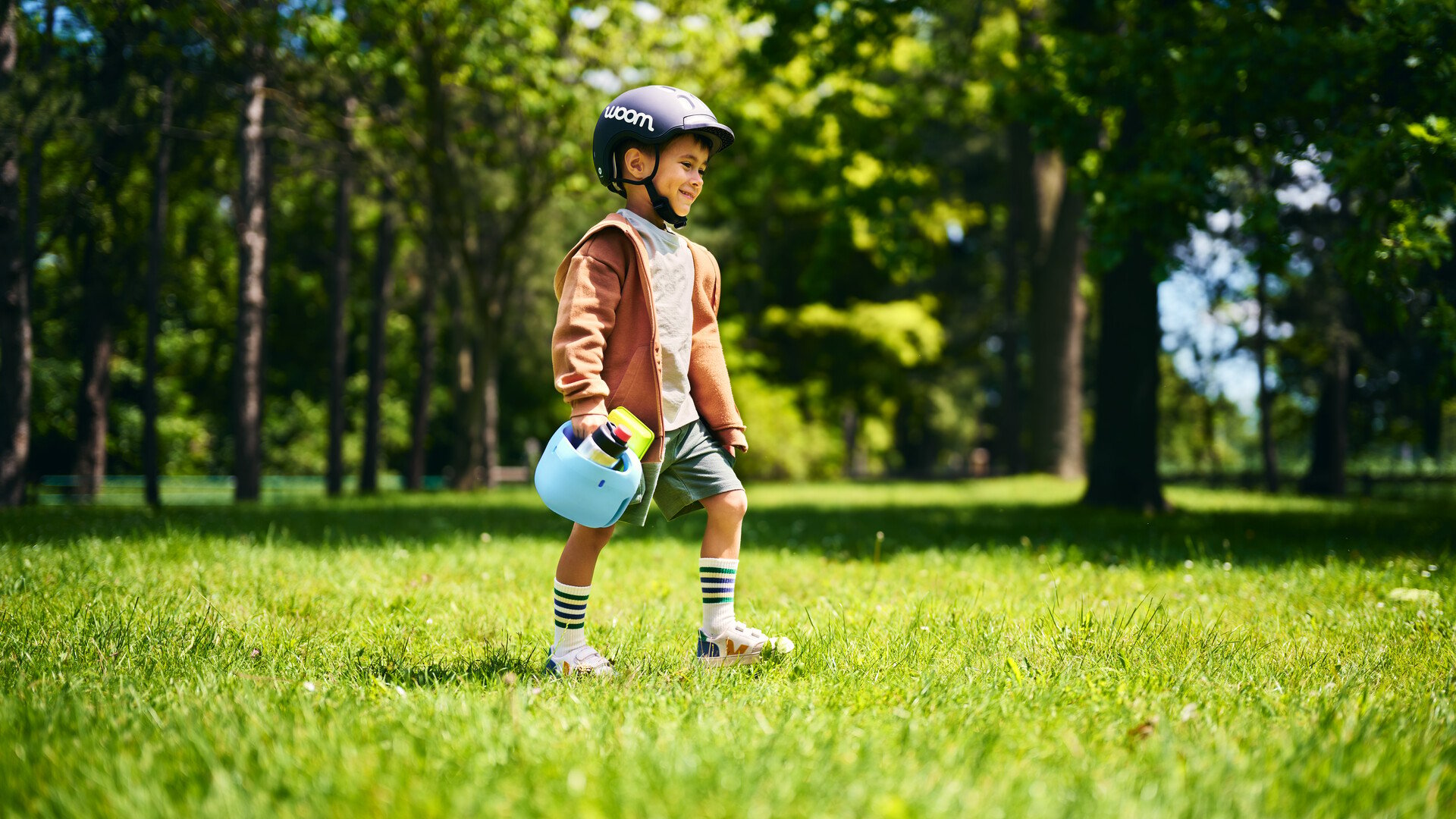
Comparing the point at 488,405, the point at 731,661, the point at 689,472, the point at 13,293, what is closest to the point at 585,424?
the point at 689,472

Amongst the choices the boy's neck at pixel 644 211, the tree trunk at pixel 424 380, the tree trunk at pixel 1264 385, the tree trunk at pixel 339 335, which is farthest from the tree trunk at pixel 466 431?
the tree trunk at pixel 1264 385

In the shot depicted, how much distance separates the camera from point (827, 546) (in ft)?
24.7

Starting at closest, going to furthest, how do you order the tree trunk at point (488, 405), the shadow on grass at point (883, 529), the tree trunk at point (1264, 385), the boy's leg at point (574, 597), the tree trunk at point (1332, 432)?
the boy's leg at point (574, 597) < the shadow on grass at point (883, 529) < the tree trunk at point (488, 405) < the tree trunk at point (1264, 385) < the tree trunk at point (1332, 432)

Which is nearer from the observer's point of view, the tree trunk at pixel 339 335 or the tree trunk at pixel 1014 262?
the tree trunk at pixel 339 335

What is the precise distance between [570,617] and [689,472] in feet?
2.16

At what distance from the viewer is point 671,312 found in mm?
3451

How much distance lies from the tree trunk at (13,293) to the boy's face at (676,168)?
35.1 ft

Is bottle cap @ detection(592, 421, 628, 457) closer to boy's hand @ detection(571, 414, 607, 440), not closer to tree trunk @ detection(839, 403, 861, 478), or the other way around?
boy's hand @ detection(571, 414, 607, 440)

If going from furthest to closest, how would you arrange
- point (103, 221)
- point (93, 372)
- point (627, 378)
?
1. point (93, 372)
2. point (103, 221)
3. point (627, 378)

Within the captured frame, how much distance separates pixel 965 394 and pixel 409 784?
36.0 m

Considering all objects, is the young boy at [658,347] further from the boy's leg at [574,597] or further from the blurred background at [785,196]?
the blurred background at [785,196]

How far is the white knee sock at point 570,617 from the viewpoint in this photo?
134 inches

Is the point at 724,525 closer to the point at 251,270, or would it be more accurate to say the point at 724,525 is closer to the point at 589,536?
the point at 589,536

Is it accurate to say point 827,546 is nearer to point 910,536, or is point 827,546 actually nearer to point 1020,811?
point 910,536
